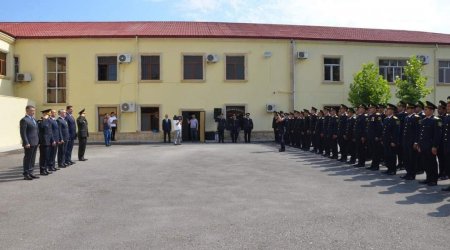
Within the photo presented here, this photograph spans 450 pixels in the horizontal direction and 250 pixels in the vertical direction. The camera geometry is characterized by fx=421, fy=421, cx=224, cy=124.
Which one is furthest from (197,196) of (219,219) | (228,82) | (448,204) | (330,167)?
(228,82)

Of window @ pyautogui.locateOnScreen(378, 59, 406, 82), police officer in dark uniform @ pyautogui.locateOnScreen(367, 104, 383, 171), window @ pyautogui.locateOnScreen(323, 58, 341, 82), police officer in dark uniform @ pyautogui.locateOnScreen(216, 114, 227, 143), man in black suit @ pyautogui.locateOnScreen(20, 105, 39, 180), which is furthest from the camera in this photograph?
window @ pyautogui.locateOnScreen(378, 59, 406, 82)

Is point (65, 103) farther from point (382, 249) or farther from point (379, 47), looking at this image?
point (382, 249)

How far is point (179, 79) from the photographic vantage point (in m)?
26.9

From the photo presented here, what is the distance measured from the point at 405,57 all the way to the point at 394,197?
23.4 meters

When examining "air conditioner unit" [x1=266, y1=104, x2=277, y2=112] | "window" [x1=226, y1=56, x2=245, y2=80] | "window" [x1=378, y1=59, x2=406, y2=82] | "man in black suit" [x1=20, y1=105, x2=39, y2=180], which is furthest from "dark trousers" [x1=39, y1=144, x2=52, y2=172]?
"window" [x1=378, y1=59, x2=406, y2=82]

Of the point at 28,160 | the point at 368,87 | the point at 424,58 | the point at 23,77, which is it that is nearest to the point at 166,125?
the point at 23,77

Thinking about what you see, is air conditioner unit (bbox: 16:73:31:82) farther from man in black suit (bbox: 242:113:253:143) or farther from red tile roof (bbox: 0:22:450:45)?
man in black suit (bbox: 242:113:253:143)

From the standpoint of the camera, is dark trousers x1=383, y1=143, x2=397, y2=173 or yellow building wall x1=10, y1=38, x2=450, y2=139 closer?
dark trousers x1=383, y1=143, x2=397, y2=173

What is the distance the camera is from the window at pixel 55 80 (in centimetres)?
2681

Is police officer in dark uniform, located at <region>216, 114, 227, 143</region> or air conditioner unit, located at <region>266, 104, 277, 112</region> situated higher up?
air conditioner unit, located at <region>266, 104, 277, 112</region>

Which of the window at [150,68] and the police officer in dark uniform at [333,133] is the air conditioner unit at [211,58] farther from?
the police officer in dark uniform at [333,133]

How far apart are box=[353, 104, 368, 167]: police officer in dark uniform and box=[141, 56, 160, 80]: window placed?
1604 centimetres

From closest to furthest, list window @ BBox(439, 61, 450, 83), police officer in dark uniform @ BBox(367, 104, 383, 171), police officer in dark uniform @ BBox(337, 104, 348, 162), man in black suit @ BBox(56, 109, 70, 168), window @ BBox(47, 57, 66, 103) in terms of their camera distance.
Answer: police officer in dark uniform @ BBox(367, 104, 383, 171)
man in black suit @ BBox(56, 109, 70, 168)
police officer in dark uniform @ BBox(337, 104, 348, 162)
window @ BBox(47, 57, 66, 103)
window @ BBox(439, 61, 450, 83)

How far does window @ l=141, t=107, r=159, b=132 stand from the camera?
2686 cm
